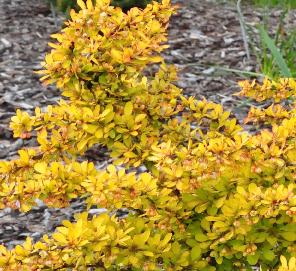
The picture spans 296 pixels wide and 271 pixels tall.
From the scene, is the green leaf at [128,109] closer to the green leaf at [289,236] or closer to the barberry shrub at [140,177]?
the barberry shrub at [140,177]

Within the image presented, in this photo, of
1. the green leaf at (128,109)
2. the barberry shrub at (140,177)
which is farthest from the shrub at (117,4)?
the green leaf at (128,109)

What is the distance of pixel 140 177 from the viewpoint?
194cm

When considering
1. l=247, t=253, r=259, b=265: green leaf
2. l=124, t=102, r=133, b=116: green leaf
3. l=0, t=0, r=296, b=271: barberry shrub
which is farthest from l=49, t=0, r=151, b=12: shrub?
l=247, t=253, r=259, b=265: green leaf

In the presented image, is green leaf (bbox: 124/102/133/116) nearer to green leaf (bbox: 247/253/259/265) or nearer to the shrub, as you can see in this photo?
green leaf (bbox: 247/253/259/265)

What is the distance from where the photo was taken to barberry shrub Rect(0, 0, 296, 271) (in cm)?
190

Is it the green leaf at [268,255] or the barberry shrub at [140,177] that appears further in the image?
the green leaf at [268,255]

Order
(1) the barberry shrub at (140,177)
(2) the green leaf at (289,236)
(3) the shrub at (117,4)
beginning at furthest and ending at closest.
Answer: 1. (3) the shrub at (117,4)
2. (2) the green leaf at (289,236)
3. (1) the barberry shrub at (140,177)

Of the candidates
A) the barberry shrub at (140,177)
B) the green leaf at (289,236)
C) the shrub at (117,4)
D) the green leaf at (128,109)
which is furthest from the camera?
the shrub at (117,4)

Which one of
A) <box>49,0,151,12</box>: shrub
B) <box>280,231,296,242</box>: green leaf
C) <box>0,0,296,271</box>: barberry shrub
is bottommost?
<box>49,0,151,12</box>: shrub

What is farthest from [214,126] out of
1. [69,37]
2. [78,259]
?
[78,259]

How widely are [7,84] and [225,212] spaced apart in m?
3.41

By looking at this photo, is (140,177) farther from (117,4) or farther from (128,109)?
(117,4)

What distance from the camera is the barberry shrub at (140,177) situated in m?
1.90

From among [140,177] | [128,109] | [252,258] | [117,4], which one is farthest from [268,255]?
[117,4]
